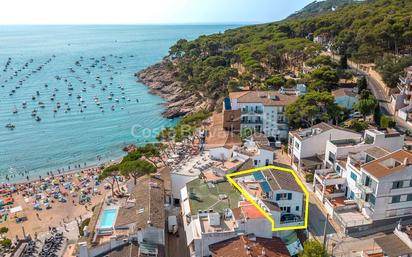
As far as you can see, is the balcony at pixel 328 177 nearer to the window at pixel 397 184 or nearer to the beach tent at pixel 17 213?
the window at pixel 397 184

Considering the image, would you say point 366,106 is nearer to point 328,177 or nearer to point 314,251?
point 328,177

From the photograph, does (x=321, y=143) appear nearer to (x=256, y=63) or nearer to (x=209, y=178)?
(x=209, y=178)

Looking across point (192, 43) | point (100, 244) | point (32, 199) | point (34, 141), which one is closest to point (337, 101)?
point (100, 244)

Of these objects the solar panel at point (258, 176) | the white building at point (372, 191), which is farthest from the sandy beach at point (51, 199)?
the white building at point (372, 191)

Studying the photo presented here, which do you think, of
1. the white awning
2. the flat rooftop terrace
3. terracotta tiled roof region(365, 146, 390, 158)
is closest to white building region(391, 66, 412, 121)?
terracotta tiled roof region(365, 146, 390, 158)

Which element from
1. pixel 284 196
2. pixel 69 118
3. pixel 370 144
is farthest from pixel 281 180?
pixel 69 118

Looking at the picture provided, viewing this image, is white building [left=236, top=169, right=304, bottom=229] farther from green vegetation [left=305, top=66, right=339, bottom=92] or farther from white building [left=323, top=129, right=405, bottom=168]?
green vegetation [left=305, top=66, right=339, bottom=92]
